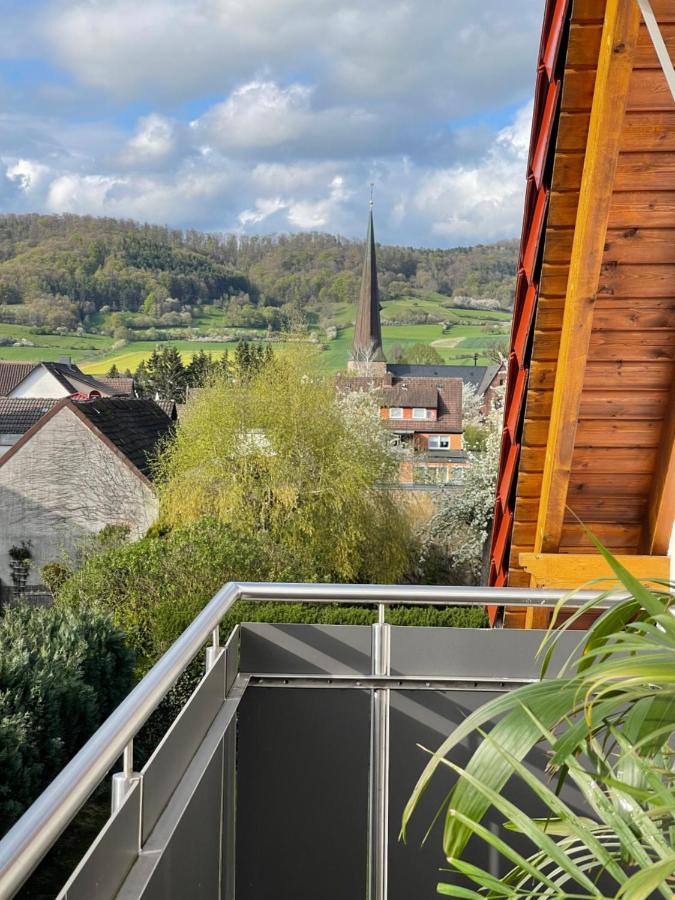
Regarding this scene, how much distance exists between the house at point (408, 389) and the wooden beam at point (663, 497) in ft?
54.1

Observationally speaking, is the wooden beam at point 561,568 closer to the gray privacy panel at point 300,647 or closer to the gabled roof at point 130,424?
the gray privacy panel at point 300,647

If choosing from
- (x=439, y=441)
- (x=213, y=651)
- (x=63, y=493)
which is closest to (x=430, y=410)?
(x=439, y=441)

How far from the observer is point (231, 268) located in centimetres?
4003

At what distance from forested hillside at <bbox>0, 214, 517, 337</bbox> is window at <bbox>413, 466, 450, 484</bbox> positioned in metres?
17.5

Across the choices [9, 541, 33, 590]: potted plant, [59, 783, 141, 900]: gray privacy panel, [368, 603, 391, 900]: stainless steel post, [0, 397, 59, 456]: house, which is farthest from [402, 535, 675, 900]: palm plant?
[0, 397, 59, 456]: house

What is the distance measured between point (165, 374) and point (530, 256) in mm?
41712

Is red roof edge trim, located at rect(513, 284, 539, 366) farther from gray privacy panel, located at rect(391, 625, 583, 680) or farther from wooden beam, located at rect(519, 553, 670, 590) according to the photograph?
gray privacy panel, located at rect(391, 625, 583, 680)

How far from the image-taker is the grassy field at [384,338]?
136 feet

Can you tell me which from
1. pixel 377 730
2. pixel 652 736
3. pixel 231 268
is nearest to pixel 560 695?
pixel 652 736

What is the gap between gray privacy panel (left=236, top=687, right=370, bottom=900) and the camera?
7.33 feet

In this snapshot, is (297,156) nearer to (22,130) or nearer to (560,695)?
(22,130)

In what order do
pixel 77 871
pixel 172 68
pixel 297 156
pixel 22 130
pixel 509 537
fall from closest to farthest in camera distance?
pixel 77 871 < pixel 509 537 < pixel 172 68 < pixel 297 156 < pixel 22 130

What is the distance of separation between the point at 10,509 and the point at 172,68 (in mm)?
88520

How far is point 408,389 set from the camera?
32.8 metres
